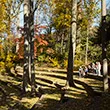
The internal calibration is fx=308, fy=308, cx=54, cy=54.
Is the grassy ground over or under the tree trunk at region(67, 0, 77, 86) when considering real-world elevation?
under

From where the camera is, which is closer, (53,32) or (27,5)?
(27,5)

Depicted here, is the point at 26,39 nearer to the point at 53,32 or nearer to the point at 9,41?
the point at 9,41

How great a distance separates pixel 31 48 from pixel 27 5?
342 centimetres

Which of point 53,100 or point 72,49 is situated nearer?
point 53,100

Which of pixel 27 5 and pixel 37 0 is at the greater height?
pixel 37 0

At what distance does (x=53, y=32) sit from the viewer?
5184cm

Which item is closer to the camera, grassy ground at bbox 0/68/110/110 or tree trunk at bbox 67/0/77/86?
grassy ground at bbox 0/68/110/110

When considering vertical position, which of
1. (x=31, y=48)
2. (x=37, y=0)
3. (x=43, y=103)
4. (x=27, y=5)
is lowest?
(x=43, y=103)

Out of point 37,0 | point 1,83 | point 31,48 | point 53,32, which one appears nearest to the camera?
point 31,48

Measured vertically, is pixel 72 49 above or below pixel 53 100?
above

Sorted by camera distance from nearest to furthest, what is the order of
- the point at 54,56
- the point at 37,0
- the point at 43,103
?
the point at 43,103 < the point at 37,0 < the point at 54,56

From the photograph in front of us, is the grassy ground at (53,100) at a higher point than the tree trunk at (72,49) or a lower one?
lower

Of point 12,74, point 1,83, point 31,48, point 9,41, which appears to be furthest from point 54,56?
point 31,48

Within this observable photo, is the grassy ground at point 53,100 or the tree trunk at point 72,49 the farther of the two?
the tree trunk at point 72,49
